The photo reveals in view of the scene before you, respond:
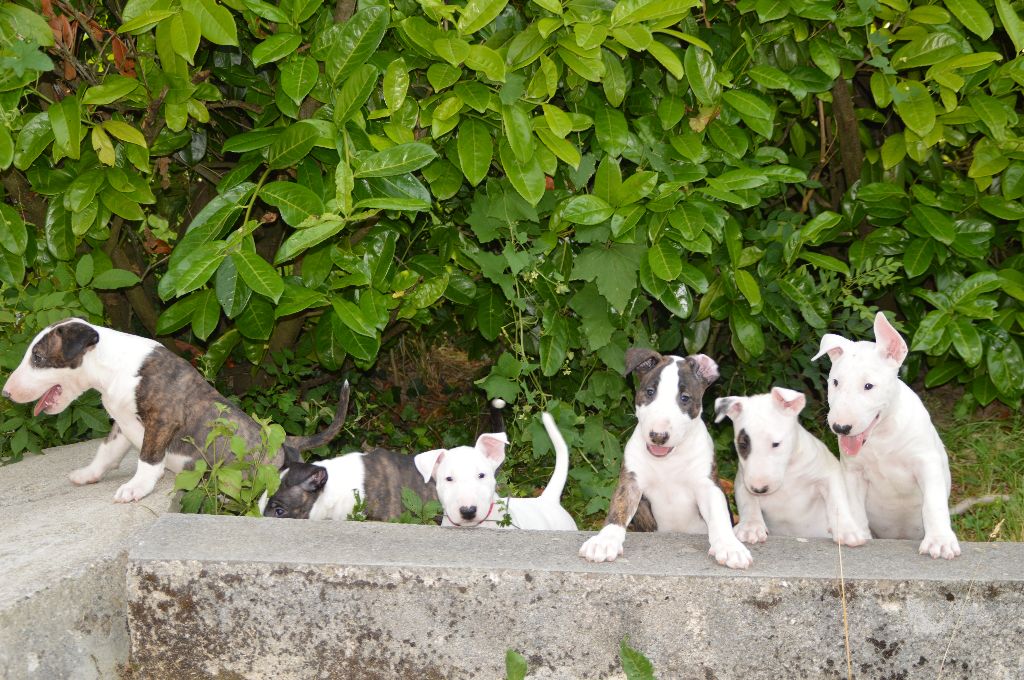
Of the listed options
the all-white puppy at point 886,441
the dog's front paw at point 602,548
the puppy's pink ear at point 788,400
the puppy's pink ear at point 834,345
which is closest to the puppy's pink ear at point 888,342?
the all-white puppy at point 886,441

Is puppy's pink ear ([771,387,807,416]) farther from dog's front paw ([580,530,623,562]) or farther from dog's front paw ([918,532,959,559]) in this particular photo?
dog's front paw ([580,530,623,562])

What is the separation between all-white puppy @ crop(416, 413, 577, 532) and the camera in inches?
172

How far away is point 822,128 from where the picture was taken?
20.4 ft

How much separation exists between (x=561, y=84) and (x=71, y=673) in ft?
10.3

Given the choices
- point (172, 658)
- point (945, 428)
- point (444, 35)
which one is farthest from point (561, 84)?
point (945, 428)

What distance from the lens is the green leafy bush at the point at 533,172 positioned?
4238 mm

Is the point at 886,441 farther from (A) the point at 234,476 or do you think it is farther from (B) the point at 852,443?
A: (A) the point at 234,476

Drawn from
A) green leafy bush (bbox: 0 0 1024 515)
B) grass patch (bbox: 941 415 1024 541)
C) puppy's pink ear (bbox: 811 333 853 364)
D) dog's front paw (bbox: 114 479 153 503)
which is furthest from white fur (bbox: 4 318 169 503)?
grass patch (bbox: 941 415 1024 541)

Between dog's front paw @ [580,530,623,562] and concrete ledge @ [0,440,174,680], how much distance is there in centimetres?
165

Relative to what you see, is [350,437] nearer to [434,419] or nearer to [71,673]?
[434,419]

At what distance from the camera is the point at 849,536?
4117 millimetres

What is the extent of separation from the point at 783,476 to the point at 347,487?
6.28ft

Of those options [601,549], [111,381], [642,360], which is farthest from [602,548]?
[111,381]

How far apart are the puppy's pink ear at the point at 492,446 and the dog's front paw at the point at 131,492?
1.44 m
